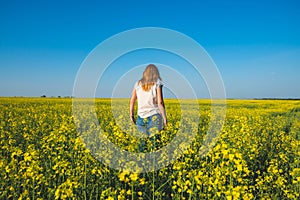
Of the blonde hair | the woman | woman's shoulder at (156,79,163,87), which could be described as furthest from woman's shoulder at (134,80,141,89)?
woman's shoulder at (156,79,163,87)

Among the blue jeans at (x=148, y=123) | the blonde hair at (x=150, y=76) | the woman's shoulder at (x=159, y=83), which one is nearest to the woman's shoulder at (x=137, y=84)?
the blonde hair at (x=150, y=76)

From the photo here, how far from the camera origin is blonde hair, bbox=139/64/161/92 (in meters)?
5.67

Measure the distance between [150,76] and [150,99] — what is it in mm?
421

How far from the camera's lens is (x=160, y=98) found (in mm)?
5859

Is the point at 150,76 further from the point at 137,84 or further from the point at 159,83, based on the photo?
the point at 137,84

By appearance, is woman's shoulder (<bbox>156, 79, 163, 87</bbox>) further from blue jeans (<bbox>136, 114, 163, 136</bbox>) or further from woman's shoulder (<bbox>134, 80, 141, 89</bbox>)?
blue jeans (<bbox>136, 114, 163, 136</bbox>)

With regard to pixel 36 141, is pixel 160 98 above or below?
above

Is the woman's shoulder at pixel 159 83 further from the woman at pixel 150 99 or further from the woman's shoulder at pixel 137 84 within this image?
the woman's shoulder at pixel 137 84

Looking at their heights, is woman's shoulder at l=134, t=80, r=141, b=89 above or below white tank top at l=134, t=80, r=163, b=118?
above

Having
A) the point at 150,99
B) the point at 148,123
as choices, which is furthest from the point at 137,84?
the point at 148,123

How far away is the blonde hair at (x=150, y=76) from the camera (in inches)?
223

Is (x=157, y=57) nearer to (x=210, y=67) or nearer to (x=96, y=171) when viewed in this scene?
(x=210, y=67)

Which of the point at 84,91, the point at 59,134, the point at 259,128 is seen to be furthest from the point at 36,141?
the point at 259,128

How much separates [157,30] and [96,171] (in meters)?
2.81
